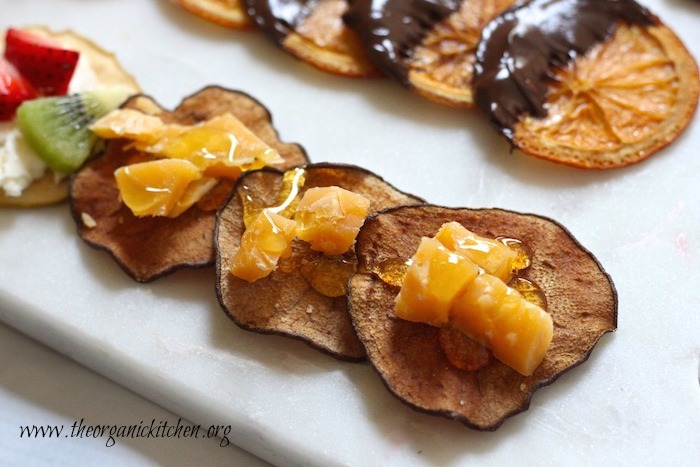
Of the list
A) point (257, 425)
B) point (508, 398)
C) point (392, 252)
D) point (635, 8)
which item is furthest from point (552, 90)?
point (257, 425)

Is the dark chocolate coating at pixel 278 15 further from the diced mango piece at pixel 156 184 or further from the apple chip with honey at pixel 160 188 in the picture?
the diced mango piece at pixel 156 184

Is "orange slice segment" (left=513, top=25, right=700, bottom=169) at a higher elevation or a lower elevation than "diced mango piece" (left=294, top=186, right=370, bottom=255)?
higher

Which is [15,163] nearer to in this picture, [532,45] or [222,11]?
[222,11]

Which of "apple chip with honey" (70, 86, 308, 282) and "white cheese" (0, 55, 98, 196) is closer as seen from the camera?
"apple chip with honey" (70, 86, 308, 282)

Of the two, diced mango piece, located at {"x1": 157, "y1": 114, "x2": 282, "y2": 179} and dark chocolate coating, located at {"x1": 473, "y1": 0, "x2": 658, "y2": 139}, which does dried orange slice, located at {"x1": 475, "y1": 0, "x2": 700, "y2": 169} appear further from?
diced mango piece, located at {"x1": 157, "y1": 114, "x2": 282, "y2": 179}

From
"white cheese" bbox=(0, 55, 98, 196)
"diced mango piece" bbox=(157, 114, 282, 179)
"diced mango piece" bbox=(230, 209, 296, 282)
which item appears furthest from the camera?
"white cheese" bbox=(0, 55, 98, 196)

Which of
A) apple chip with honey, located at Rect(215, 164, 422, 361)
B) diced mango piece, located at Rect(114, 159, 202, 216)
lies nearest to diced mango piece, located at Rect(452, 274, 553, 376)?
apple chip with honey, located at Rect(215, 164, 422, 361)

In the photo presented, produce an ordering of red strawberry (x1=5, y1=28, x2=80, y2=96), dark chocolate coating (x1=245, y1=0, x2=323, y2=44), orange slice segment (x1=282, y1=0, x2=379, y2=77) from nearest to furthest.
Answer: red strawberry (x1=5, y1=28, x2=80, y2=96)
orange slice segment (x1=282, y1=0, x2=379, y2=77)
dark chocolate coating (x1=245, y1=0, x2=323, y2=44)

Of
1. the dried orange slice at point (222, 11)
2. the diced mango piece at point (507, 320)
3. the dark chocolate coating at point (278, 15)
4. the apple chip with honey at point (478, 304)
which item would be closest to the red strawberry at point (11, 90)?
the dried orange slice at point (222, 11)
